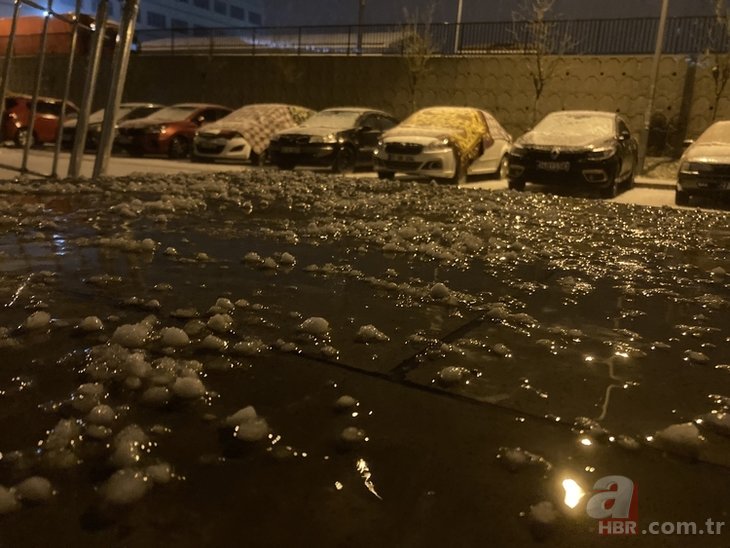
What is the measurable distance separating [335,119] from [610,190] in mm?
6189

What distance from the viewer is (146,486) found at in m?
1.86

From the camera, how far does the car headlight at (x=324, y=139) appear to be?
1348 centimetres

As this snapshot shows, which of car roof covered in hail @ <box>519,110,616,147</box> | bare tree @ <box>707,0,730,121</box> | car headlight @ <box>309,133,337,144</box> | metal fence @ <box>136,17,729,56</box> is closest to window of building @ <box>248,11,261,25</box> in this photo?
metal fence @ <box>136,17,729,56</box>

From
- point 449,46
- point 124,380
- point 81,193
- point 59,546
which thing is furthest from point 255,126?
point 59,546

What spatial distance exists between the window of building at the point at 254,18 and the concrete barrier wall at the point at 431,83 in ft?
156

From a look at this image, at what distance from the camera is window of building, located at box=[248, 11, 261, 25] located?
71812mm

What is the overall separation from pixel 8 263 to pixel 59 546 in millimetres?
3097

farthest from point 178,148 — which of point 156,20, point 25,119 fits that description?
point 156,20

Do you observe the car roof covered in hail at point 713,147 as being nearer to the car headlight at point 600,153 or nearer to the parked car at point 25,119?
the car headlight at point 600,153

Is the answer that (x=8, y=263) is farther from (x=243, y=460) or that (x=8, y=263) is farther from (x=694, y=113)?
(x=694, y=113)

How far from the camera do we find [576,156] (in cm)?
1052

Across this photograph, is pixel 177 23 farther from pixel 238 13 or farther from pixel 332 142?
pixel 332 142

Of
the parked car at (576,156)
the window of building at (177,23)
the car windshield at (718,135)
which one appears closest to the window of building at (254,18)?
the window of building at (177,23)

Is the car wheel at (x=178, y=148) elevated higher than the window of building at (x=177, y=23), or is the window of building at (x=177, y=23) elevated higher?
A: the window of building at (x=177, y=23)
